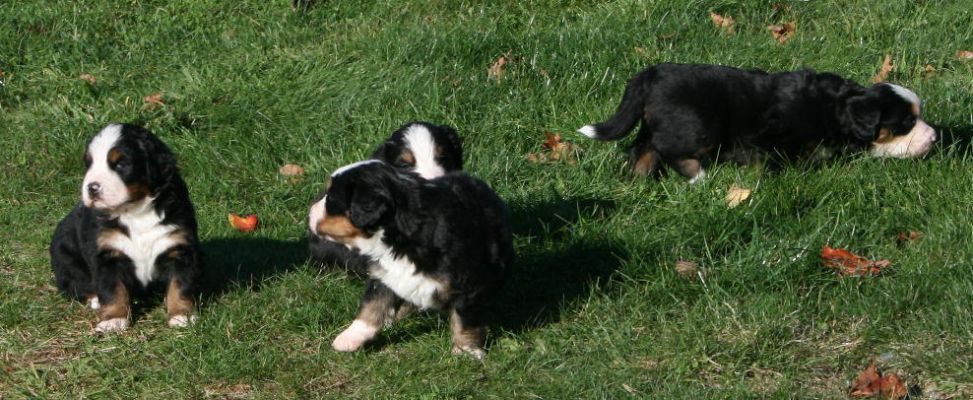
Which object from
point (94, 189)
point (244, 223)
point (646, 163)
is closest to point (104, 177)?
point (94, 189)

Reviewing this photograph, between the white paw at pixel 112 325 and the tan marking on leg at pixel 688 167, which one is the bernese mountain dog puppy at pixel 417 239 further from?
the tan marking on leg at pixel 688 167

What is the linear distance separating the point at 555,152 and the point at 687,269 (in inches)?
64.1

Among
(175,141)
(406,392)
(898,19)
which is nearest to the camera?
(406,392)

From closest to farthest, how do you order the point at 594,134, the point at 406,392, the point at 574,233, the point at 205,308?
the point at 406,392
the point at 205,308
the point at 574,233
the point at 594,134

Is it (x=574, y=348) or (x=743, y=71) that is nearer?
(x=574, y=348)

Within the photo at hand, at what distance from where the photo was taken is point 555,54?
7.64 meters

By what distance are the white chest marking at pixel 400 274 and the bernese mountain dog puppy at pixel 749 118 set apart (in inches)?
82.0

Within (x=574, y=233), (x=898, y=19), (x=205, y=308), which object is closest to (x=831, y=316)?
(x=574, y=233)

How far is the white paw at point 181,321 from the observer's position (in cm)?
516

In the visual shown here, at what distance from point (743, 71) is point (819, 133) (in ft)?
1.65

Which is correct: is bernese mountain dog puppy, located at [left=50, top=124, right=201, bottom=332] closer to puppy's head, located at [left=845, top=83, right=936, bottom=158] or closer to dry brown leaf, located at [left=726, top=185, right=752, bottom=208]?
dry brown leaf, located at [left=726, top=185, right=752, bottom=208]

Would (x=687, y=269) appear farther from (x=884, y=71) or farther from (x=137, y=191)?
(x=884, y=71)

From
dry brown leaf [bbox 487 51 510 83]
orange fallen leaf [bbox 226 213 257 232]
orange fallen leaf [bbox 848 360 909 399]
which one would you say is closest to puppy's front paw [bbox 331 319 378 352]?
orange fallen leaf [bbox 226 213 257 232]

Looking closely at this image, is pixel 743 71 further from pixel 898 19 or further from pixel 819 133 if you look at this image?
pixel 898 19
